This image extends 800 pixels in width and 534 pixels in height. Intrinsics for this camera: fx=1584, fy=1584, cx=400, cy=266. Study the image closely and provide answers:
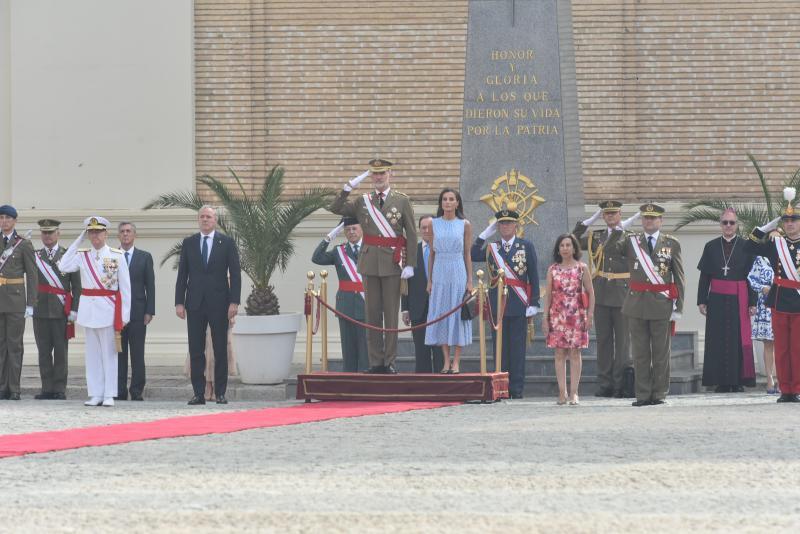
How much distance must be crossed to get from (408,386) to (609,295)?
241 centimetres

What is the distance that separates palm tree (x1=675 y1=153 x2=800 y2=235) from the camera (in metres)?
16.6

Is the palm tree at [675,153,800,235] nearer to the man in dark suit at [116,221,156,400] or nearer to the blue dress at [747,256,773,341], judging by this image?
the blue dress at [747,256,773,341]

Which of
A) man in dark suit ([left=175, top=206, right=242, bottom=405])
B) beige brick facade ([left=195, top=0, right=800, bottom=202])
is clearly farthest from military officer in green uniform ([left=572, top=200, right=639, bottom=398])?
beige brick facade ([left=195, top=0, right=800, bottom=202])

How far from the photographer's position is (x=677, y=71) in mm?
19047

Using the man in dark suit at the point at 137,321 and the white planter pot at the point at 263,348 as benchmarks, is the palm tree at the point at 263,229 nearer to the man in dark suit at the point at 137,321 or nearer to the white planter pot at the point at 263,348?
the white planter pot at the point at 263,348

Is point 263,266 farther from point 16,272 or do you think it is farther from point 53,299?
point 16,272

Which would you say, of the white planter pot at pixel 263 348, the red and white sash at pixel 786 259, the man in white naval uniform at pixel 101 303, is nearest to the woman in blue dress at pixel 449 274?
the red and white sash at pixel 786 259

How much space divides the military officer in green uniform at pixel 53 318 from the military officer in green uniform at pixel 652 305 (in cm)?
513

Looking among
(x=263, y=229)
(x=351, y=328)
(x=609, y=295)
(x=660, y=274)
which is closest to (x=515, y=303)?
(x=609, y=295)

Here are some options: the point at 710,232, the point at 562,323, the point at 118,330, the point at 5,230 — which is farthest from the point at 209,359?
the point at 710,232

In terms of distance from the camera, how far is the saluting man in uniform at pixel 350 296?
13.9 metres

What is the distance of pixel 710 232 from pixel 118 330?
8.01 m

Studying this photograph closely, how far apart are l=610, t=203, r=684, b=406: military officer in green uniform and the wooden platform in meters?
1.10

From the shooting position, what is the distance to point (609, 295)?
540 inches
